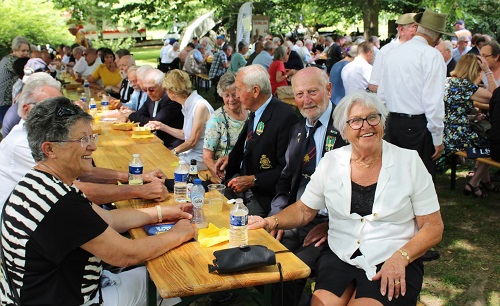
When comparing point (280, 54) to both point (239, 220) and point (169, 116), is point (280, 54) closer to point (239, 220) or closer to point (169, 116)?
point (169, 116)

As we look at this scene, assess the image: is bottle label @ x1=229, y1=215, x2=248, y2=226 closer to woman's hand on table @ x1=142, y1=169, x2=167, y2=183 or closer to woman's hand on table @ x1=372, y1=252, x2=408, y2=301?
woman's hand on table @ x1=372, y1=252, x2=408, y2=301

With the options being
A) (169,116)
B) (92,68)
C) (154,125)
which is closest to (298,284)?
(154,125)

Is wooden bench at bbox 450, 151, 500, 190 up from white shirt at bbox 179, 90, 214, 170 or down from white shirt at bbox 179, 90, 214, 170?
down

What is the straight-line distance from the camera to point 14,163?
3.39 m

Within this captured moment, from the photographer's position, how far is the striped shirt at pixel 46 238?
89.4 inches

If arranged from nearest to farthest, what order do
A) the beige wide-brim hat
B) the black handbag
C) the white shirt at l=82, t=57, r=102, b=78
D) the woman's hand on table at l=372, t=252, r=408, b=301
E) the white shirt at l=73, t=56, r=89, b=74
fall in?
the black handbag < the woman's hand on table at l=372, t=252, r=408, b=301 < the beige wide-brim hat < the white shirt at l=82, t=57, r=102, b=78 < the white shirt at l=73, t=56, r=89, b=74

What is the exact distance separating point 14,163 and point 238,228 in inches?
61.9

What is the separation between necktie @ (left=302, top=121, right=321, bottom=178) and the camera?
11.7 feet

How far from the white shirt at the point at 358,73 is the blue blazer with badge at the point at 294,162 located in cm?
447

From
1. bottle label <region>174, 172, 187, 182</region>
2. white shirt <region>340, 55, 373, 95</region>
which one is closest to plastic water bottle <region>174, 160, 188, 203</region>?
bottle label <region>174, 172, 187, 182</region>

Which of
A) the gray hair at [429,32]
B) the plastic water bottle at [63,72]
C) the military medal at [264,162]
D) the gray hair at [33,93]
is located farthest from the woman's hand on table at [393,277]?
the plastic water bottle at [63,72]

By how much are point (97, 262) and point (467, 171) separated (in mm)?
5785

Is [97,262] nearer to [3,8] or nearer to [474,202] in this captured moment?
[474,202]

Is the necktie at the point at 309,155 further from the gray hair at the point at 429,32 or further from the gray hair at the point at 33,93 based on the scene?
the gray hair at the point at 429,32
